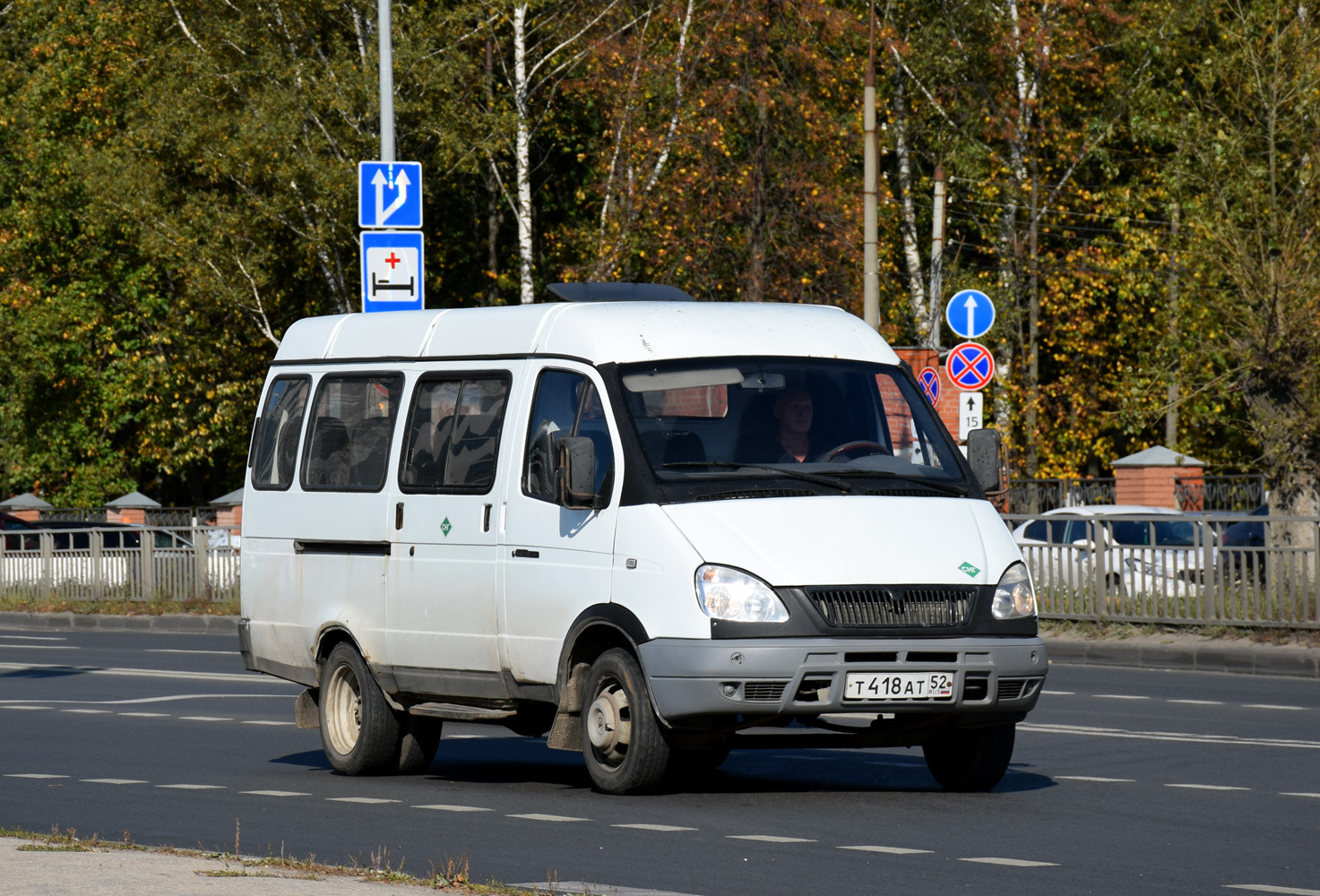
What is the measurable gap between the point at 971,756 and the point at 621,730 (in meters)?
1.71

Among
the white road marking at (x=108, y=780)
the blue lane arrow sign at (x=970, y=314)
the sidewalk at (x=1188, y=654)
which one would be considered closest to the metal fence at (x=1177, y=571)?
the sidewalk at (x=1188, y=654)

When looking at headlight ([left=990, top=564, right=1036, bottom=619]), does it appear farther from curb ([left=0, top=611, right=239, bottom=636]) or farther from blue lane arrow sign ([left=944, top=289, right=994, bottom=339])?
curb ([left=0, top=611, right=239, bottom=636])

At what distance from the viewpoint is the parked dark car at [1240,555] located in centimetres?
2073

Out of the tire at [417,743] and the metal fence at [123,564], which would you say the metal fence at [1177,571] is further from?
the metal fence at [123,564]

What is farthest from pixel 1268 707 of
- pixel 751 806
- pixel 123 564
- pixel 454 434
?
pixel 123 564

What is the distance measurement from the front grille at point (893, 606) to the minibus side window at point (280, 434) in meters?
4.01

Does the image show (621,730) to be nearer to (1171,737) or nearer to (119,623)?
(1171,737)

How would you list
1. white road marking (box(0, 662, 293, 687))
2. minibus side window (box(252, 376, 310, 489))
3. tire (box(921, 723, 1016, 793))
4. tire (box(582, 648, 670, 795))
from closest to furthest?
tire (box(582, 648, 670, 795))
tire (box(921, 723, 1016, 793))
minibus side window (box(252, 376, 310, 489))
white road marking (box(0, 662, 293, 687))

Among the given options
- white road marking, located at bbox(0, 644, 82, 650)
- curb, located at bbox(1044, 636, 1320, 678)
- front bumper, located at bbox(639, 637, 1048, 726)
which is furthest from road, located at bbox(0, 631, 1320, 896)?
white road marking, located at bbox(0, 644, 82, 650)

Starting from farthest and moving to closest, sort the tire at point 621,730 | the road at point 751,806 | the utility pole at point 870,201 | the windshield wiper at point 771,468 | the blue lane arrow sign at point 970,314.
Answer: the utility pole at point 870,201 → the blue lane arrow sign at point 970,314 → the windshield wiper at point 771,468 → the tire at point 621,730 → the road at point 751,806

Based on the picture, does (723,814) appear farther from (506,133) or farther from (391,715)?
(506,133)

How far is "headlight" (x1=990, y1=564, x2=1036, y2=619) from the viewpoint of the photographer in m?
9.77

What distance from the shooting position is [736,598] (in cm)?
943

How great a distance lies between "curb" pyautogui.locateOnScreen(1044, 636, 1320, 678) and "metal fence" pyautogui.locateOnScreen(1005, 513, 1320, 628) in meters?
0.45
